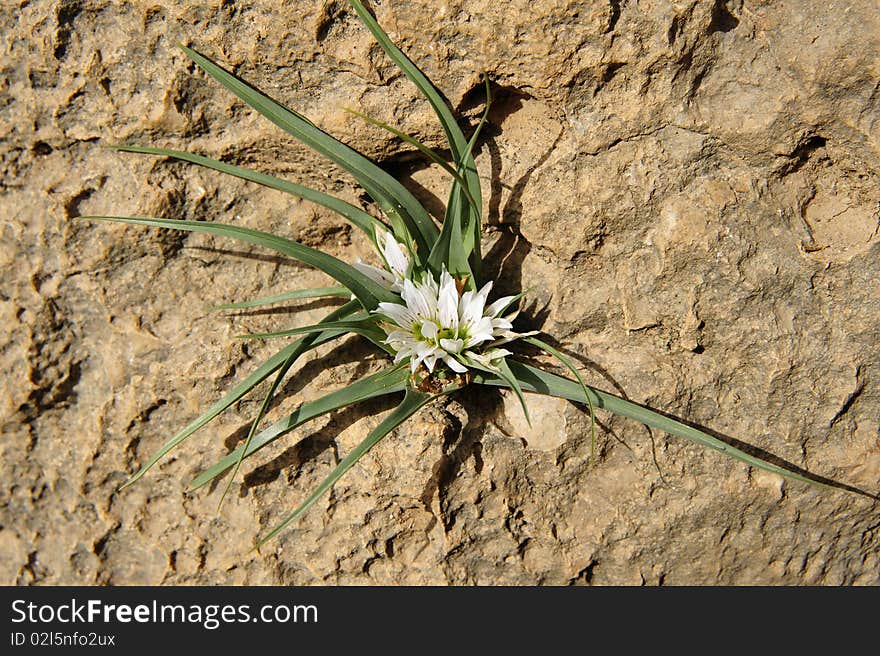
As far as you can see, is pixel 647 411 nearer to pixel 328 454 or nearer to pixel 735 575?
pixel 735 575

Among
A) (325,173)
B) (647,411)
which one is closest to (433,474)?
(647,411)

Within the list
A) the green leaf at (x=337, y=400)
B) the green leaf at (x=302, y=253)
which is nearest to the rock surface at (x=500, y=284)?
the green leaf at (x=337, y=400)

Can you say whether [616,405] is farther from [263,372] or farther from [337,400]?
[263,372]

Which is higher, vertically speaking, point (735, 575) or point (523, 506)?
point (523, 506)

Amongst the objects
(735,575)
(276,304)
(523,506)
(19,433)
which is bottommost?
(735,575)

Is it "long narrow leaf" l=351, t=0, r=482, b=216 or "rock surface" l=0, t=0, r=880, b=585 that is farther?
"rock surface" l=0, t=0, r=880, b=585

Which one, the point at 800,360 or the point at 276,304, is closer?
the point at 800,360

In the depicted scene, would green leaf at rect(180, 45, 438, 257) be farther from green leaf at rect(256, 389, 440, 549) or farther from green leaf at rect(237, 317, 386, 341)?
green leaf at rect(256, 389, 440, 549)

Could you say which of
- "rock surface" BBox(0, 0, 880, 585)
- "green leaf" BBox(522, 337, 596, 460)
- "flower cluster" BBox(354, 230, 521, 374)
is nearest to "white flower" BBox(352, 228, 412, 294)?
"flower cluster" BBox(354, 230, 521, 374)
